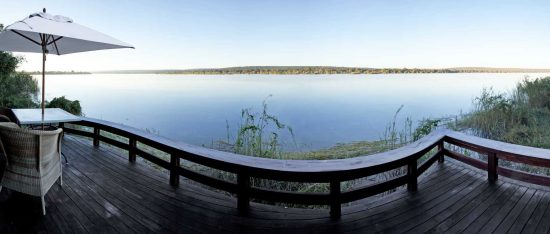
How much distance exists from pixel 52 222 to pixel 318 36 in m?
22.8

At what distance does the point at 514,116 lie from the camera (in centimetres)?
880

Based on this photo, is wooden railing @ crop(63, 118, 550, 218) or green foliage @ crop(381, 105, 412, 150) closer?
wooden railing @ crop(63, 118, 550, 218)

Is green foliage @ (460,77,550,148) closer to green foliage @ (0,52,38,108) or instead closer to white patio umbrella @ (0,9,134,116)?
white patio umbrella @ (0,9,134,116)

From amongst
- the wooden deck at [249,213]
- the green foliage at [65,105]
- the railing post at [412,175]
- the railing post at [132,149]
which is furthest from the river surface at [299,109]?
the railing post at [412,175]

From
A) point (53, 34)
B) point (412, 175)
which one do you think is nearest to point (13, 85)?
point (53, 34)

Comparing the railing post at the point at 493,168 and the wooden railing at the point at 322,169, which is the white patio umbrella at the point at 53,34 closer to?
the wooden railing at the point at 322,169

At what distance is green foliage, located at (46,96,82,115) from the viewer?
10.3 m

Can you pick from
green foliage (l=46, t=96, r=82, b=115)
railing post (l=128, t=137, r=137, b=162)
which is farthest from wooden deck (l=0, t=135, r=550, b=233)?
green foliage (l=46, t=96, r=82, b=115)

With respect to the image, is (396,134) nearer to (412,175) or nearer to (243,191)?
(412,175)

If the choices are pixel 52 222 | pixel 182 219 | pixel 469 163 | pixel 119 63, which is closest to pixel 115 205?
pixel 52 222

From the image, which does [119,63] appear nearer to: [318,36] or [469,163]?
[318,36]

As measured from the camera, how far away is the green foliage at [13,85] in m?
10.8

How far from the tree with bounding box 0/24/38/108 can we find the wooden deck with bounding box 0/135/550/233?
1022cm

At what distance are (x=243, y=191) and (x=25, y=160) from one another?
1718mm
